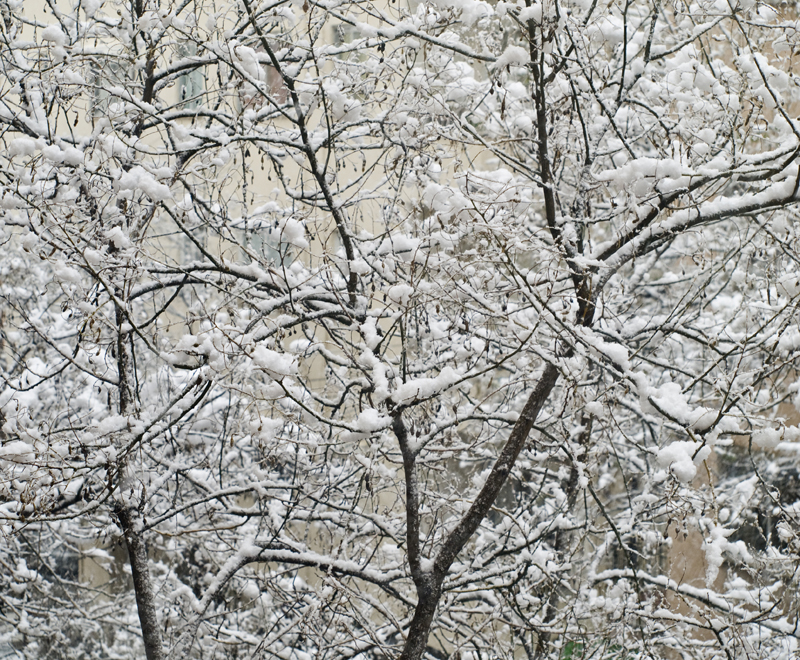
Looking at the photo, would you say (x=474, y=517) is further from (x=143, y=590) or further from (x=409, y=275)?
(x=143, y=590)

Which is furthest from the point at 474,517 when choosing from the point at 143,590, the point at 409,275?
the point at 143,590

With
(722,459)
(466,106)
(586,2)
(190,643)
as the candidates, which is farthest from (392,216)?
(722,459)

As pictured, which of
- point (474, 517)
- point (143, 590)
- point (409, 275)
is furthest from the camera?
point (143, 590)

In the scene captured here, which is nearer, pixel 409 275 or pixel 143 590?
pixel 409 275

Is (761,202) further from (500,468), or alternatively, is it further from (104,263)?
(104,263)

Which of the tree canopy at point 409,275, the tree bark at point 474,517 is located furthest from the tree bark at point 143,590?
the tree bark at point 474,517

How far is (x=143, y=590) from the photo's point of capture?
5.50m

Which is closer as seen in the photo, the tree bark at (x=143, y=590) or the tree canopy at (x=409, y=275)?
the tree canopy at (x=409, y=275)

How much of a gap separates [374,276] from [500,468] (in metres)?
1.68

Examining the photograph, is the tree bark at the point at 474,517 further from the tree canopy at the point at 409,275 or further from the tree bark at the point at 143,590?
the tree bark at the point at 143,590

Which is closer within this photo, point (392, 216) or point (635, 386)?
point (635, 386)

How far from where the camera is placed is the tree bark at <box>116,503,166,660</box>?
5.38 m

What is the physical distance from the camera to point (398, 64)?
5031 mm

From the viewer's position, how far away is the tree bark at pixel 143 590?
212 inches
